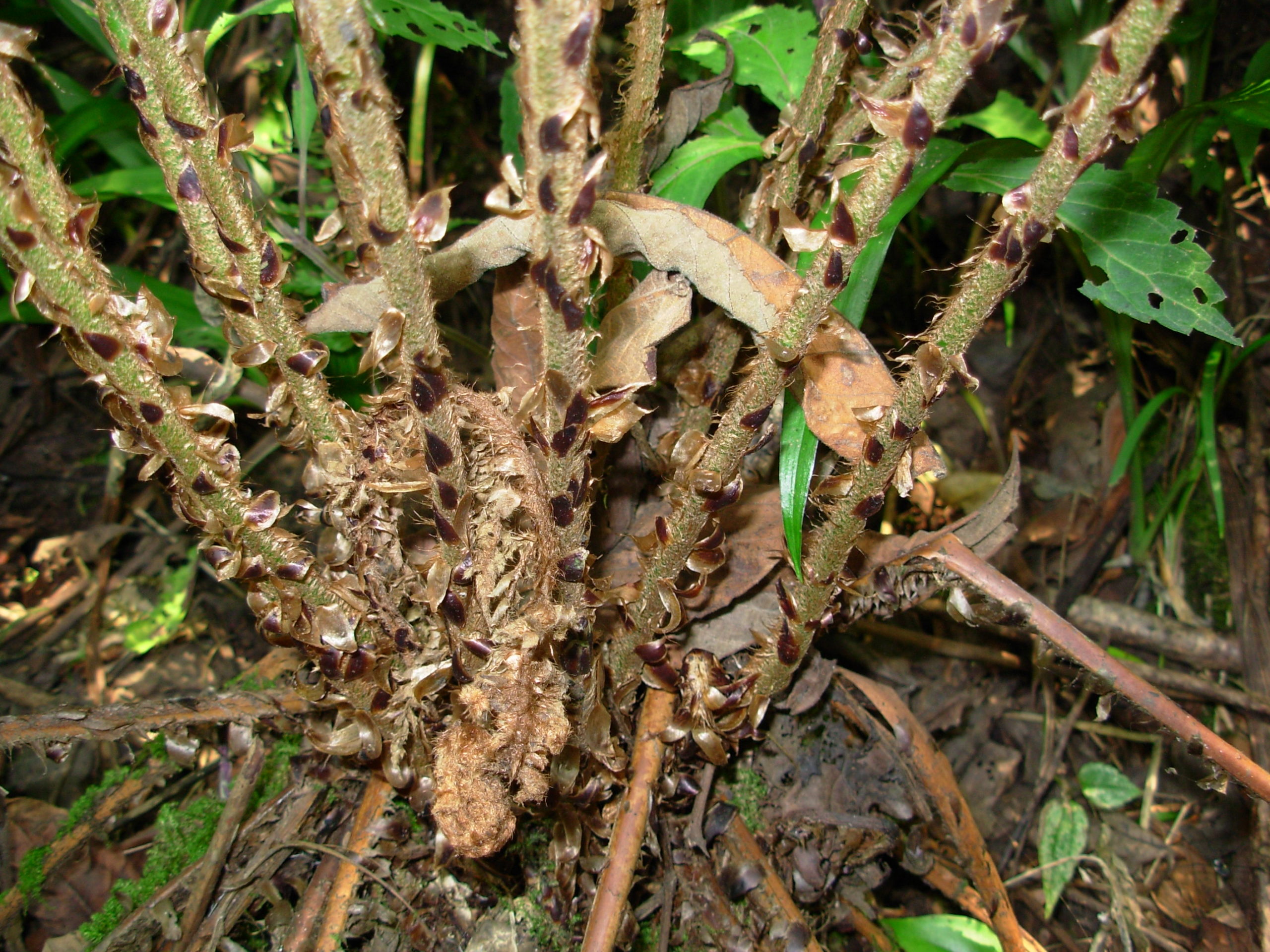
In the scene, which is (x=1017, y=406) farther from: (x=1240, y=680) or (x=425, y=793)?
(x=425, y=793)

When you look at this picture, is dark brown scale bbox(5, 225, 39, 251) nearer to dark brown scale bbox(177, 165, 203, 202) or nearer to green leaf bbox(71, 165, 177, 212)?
dark brown scale bbox(177, 165, 203, 202)

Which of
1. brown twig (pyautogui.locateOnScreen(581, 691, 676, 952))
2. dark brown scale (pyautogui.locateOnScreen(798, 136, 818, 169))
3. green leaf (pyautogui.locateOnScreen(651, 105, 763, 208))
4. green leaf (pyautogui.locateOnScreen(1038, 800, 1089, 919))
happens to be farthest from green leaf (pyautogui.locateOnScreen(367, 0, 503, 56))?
green leaf (pyautogui.locateOnScreen(1038, 800, 1089, 919))

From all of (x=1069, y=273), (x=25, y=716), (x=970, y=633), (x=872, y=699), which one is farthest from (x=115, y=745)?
(x=1069, y=273)

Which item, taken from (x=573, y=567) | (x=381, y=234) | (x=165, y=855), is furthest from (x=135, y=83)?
(x=165, y=855)

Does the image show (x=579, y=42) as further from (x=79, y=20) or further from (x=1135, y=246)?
(x=79, y=20)

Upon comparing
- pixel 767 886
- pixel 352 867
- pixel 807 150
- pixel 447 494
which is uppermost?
pixel 807 150

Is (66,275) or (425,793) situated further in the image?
(425,793)

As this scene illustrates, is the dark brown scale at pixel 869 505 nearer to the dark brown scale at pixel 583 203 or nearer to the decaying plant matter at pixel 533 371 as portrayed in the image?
the decaying plant matter at pixel 533 371
